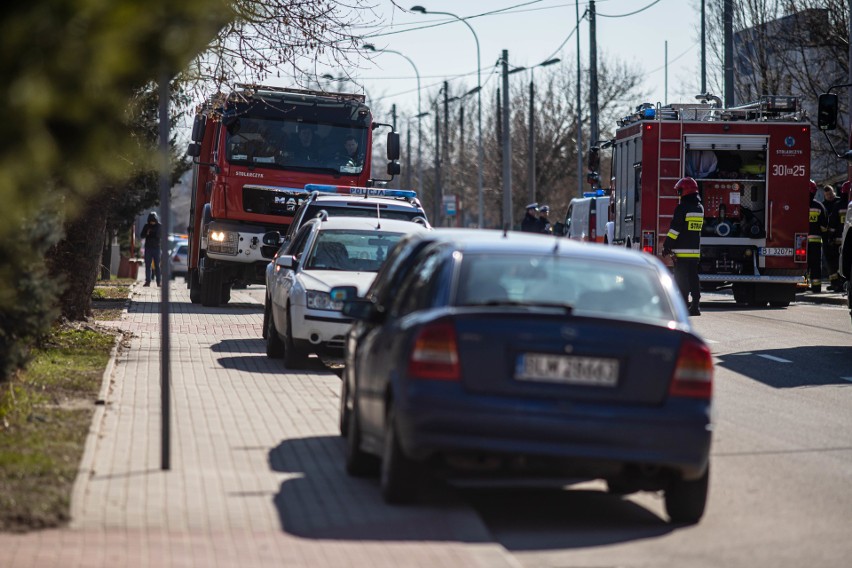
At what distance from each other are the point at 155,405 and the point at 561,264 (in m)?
4.71

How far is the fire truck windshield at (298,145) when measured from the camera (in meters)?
25.1

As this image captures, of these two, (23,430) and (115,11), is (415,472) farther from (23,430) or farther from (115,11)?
(115,11)

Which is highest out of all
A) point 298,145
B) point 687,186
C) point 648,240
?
point 298,145

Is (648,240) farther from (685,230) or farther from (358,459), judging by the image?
(358,459)

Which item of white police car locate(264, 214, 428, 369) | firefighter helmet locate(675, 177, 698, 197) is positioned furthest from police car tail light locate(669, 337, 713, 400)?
firefighter helmet locate(675, 177, 698, 197)

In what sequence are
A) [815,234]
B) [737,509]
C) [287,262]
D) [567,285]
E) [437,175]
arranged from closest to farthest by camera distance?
[567,285] < [737,509] < [287,262] < [815,234] < [437,175]

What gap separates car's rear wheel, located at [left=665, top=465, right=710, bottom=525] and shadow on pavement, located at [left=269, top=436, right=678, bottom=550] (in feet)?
0.29

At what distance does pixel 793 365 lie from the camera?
15.5 metres

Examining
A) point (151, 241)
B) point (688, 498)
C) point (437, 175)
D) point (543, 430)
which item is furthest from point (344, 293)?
point (437, 175)

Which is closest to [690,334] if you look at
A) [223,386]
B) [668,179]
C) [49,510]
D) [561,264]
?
[561,264]

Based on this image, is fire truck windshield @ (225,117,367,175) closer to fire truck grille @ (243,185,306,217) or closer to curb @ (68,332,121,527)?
fire truck grille @ (243,185,306,217)

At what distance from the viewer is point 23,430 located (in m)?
9.32

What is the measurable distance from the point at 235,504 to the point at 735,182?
→ 1972 cm

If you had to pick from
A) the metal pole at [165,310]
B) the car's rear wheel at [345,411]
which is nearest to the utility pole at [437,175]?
the car's rear wheel at [345,411]
